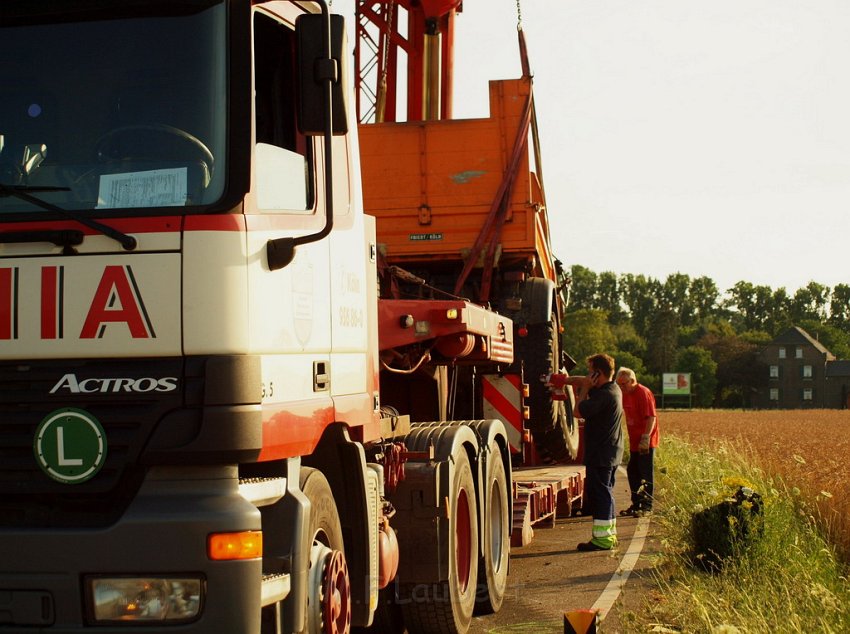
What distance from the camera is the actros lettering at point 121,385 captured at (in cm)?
427

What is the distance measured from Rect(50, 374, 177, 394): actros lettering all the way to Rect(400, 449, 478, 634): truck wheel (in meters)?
3.07

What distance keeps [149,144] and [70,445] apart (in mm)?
1139

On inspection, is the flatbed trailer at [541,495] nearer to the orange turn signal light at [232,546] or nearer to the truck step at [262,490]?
the truck step at [262,490]

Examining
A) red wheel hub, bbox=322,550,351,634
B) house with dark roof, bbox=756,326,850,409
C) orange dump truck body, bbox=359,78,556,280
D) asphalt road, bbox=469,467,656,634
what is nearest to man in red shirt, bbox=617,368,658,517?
asphalt road, bbox=469,467,656,634

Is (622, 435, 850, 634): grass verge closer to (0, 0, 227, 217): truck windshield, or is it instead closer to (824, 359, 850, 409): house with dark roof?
(0, 0, 227, 217): truck windshield

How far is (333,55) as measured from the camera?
15.3ft

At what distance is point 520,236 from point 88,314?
7299 mm

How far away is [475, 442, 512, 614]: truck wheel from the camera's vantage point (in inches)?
320

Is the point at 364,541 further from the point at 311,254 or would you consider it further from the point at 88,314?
the point at 88,314

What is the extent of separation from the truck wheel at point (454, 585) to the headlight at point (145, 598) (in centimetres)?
300

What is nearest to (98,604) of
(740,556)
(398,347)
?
(398,347)

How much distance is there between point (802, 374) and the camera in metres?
140

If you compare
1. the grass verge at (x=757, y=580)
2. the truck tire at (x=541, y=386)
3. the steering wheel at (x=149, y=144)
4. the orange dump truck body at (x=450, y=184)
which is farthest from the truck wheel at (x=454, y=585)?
the truck tire at (x=541, y=386)

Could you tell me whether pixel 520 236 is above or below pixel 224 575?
above
